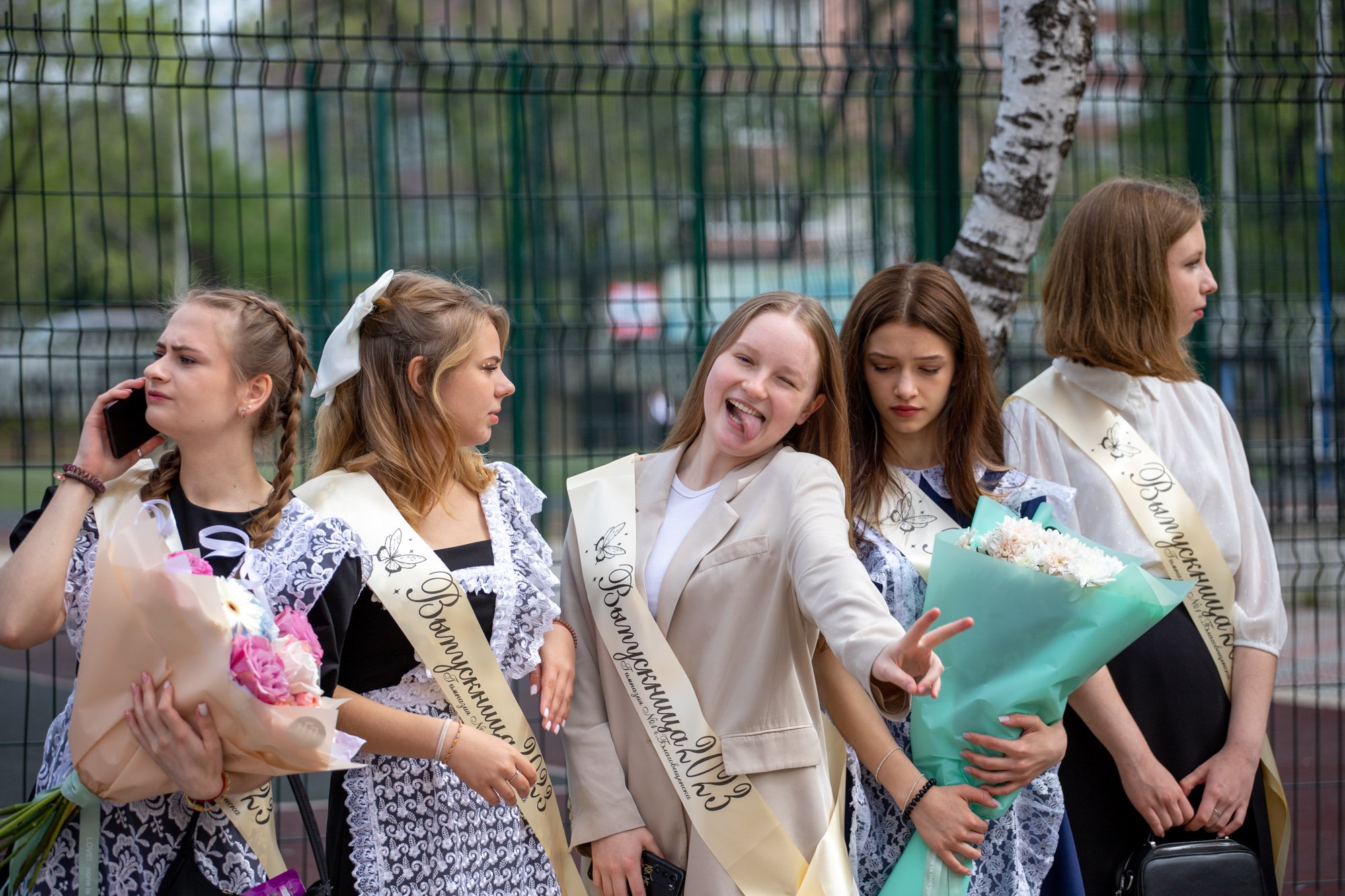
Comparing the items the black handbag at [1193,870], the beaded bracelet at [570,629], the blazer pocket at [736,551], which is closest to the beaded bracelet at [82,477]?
the beaded bracelet at [570,629]

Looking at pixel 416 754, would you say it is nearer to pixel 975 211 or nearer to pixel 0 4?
pixel 975 211

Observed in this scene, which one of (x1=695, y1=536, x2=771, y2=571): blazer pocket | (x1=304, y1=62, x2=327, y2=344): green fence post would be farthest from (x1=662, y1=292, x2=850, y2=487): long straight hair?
(x1=304, y1=62, x2=327, y2=344): green fence post

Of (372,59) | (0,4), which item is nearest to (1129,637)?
(372,59)

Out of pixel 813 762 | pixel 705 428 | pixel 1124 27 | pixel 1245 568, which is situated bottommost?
pixel 813 762

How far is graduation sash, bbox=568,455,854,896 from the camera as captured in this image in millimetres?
2213

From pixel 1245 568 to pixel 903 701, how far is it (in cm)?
106

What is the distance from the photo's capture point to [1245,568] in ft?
9.27

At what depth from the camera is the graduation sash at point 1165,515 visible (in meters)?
2.72

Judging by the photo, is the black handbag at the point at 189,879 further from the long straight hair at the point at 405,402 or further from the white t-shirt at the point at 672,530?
the white t-shirt at the point at 672,530

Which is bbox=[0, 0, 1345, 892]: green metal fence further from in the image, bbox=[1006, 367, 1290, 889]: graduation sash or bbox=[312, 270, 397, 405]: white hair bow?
bbox=[312, 270, 397, 405]: white hair bow

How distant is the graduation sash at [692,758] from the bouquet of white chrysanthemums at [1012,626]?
196 millimetres

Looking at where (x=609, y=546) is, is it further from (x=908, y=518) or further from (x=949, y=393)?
(x=949, y=393)

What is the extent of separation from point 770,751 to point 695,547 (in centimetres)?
41

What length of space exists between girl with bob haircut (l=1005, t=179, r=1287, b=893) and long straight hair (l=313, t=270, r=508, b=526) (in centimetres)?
132
